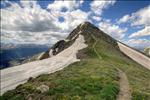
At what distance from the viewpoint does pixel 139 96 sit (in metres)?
35.8

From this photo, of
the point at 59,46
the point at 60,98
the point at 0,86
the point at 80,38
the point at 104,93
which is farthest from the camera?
the point at 59,46

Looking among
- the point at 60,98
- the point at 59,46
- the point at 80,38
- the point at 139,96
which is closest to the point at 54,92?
the point at 60,98

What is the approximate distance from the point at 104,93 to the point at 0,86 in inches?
3026

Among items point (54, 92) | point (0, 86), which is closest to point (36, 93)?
point (54, 92)

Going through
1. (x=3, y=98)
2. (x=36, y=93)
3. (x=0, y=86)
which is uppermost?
(x=36, y=93)

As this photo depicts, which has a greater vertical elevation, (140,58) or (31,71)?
(140,58)

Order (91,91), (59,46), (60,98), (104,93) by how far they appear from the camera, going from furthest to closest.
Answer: (59,46)
(91,91)
(104,93)
(60,98)

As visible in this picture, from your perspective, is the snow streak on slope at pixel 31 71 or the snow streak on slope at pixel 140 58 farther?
the snow streak on slope at pixel 140 58

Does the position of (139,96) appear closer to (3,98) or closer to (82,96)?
(82,96)

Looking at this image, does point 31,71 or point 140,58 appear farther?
point 140,58

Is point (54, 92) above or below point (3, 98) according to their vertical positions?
above

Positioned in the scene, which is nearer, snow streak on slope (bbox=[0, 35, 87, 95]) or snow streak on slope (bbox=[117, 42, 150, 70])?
snow streak on slope (bbox=[0, 35, 87, 95])

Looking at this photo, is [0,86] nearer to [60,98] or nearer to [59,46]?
[60,98]

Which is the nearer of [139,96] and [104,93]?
[104,93]
